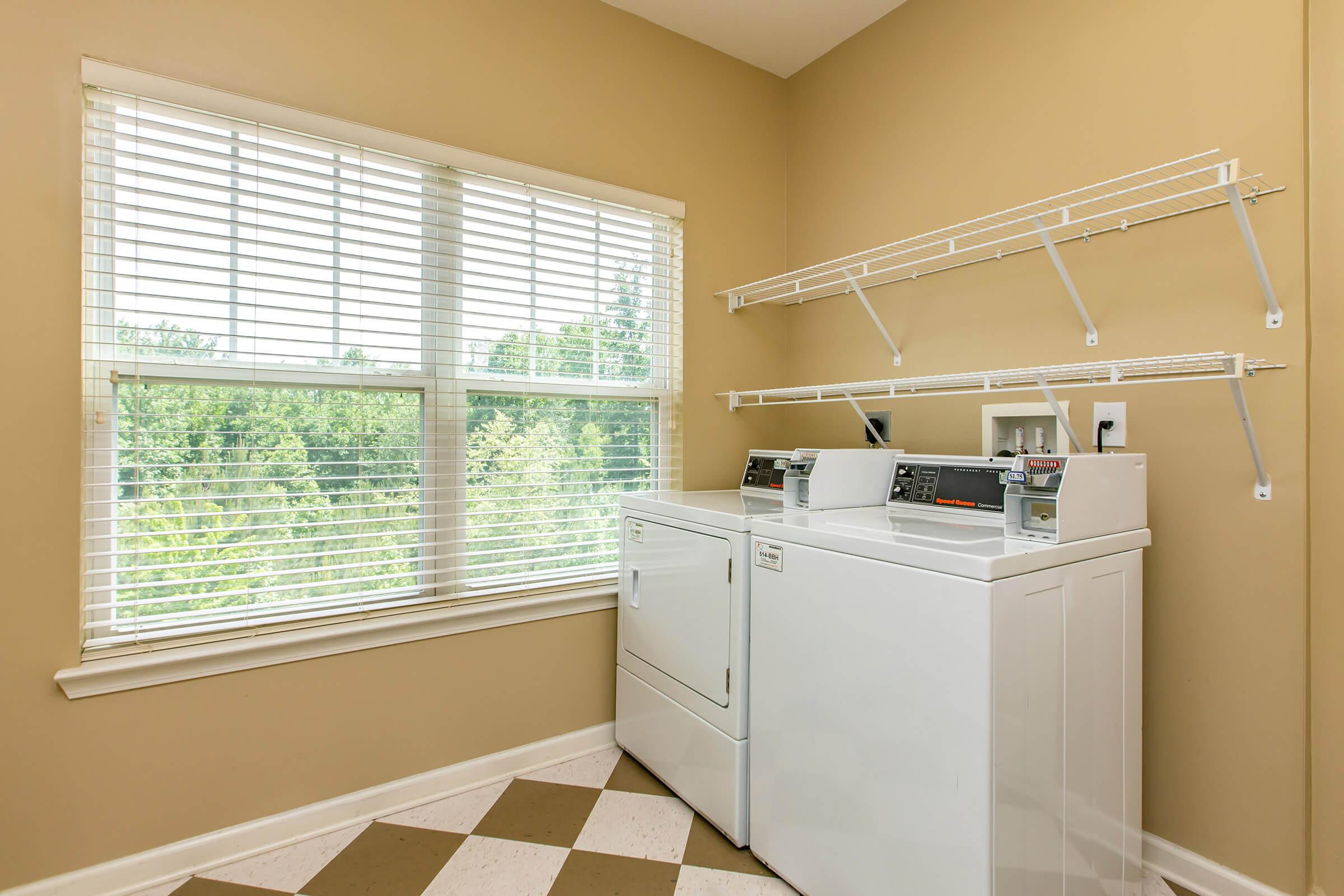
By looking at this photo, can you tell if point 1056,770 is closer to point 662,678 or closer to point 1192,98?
point 662,678

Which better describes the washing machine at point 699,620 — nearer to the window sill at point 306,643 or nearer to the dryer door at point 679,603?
the dryer door at point 679,603

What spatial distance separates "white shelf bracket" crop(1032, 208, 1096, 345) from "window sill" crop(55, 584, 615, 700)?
1737 mm

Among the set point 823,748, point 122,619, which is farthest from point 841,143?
point 122,619

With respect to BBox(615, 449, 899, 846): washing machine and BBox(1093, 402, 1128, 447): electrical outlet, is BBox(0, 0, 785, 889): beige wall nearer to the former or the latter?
BBox(615, 449, 899, 846): washing machine

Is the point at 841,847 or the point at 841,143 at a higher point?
the point at 841,143

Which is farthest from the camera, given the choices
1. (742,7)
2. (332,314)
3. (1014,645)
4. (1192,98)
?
(742,7)

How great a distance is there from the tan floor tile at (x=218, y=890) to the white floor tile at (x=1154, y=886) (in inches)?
86.3

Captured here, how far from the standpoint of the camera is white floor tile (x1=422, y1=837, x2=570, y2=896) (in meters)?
1.63

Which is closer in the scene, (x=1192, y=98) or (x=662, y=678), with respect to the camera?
(x=1192, y=98)

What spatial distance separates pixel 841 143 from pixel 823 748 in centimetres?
225

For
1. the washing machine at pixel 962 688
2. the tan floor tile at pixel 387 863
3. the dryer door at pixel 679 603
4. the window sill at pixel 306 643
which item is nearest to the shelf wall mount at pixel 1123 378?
the washing machine at pixel 962 688

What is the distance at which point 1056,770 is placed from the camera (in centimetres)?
133

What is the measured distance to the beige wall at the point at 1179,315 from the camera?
1512 millimetres

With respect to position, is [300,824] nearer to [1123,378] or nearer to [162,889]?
[162,889]
